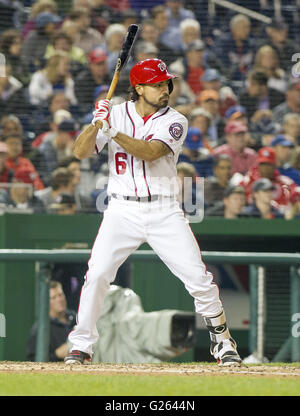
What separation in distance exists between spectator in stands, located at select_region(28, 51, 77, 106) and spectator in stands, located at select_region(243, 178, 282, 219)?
2928 mm

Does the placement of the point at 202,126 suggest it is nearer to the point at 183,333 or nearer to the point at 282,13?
the point at 282,13

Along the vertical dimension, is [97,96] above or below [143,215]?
above

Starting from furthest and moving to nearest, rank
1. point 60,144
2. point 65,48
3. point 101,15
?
point 101,15, point 65,48, point 60,144

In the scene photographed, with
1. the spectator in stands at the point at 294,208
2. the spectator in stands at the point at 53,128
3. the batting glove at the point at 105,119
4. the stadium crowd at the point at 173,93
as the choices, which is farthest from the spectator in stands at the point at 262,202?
the batting glove at the point at 105,119

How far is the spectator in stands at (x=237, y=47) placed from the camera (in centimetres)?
1191

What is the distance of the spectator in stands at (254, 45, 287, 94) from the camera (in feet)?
37.8

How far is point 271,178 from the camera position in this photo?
358 inches

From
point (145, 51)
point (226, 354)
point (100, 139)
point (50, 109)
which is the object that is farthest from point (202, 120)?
point (226, 354)

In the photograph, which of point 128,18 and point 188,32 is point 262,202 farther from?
point 128,18

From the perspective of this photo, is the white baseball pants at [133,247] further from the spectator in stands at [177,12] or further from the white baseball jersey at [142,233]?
the spectator in stands at [177,12]

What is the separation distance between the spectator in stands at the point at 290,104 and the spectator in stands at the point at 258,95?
161 millimetres

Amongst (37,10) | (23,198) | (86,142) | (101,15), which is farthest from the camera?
(101,15)

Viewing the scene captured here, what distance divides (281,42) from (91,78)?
2490 millimetres

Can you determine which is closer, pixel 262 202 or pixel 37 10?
pixel 262 202
